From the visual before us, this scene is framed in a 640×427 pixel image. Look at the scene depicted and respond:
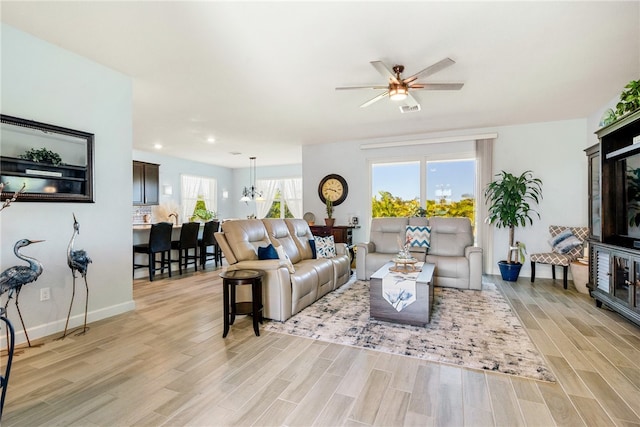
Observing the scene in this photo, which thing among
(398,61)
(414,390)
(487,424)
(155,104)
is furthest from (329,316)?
(155,104)

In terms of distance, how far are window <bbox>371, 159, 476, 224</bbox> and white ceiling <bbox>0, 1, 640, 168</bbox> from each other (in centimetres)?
126

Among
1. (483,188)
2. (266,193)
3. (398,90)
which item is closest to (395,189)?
(483,188)

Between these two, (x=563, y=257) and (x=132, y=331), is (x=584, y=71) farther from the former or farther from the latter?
(x=132, y=331)

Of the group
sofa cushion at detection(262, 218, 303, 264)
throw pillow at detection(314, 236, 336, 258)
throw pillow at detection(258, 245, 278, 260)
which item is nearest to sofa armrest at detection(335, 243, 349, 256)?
throw pillow at detection(314, 236, 336, 258)

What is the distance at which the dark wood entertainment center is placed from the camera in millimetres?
2916

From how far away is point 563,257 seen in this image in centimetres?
454

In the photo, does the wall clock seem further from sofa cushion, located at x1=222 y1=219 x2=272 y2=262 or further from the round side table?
the round side table

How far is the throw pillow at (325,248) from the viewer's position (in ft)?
14.8

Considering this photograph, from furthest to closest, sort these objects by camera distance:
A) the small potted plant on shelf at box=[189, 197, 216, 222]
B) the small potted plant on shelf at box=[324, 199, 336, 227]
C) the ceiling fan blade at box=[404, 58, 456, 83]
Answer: the small potted plant on shelf at box=[189, 197, 216, 222] < the small potted plant on shelf at box=[324, 199, 336, 227] < the ceiling fan blade at box=[404, 58, 456, 83]

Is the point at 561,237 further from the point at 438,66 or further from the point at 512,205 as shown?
the point at 438,66

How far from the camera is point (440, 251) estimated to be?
4902 millimetres

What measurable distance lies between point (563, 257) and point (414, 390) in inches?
156

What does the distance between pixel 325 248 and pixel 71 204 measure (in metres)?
2.99

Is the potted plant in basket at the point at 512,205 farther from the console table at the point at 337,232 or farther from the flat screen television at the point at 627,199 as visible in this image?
the console table at the point at 337,232
